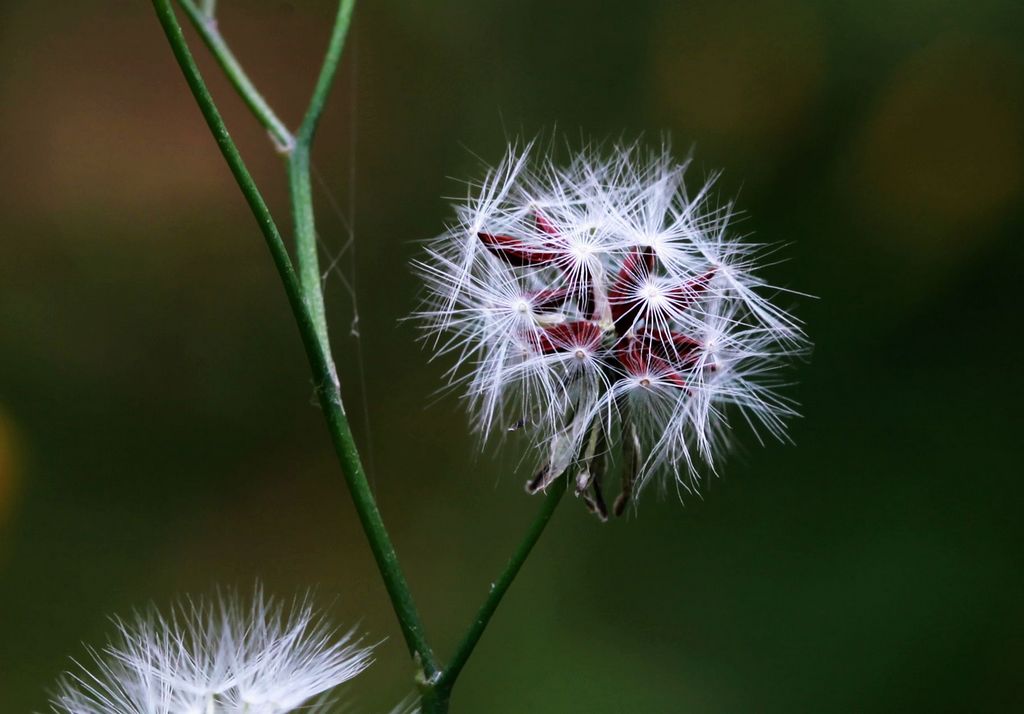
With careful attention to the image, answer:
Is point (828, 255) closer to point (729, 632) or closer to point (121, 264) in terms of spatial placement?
point (729, 632)

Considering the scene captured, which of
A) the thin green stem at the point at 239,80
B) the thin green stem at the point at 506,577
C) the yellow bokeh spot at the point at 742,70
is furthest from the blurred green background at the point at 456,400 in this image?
the thin green stem at the point at 506,577

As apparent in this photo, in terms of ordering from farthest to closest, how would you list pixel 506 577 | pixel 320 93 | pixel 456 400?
pixel 456 400 < pixel 320 93 < pixel 506 577

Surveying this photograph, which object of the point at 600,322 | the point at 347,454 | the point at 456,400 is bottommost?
the point at 347,454

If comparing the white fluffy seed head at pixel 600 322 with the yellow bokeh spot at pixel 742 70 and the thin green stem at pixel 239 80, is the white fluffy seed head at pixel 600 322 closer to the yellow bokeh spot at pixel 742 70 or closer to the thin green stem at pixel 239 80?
the thin green stem at pixel 239 80

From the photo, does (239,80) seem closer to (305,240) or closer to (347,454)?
(305,240)

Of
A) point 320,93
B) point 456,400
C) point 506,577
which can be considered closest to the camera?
point 506,577

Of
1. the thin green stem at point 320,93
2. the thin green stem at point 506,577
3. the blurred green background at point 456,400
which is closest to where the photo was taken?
the thin green stem at point 506,577

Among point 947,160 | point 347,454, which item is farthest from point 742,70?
point 347,454
